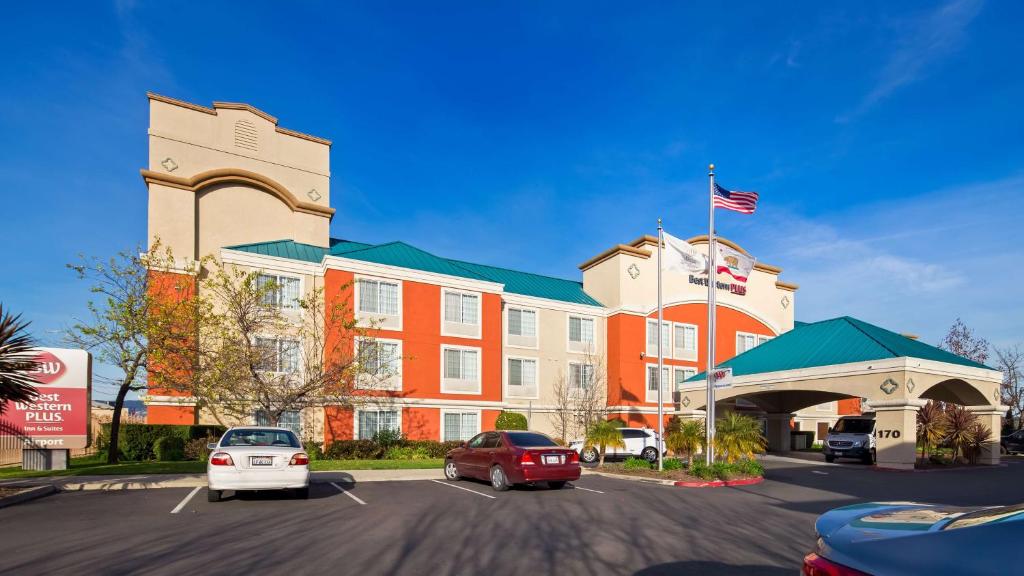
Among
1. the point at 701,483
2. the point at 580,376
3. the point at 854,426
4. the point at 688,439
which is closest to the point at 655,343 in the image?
the point at 580,376

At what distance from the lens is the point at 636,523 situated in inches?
424

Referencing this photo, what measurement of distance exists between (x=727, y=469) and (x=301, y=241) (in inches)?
995

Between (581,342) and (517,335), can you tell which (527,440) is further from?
(581,342)

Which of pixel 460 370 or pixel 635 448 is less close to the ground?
pixel 460 370

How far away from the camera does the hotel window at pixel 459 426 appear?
32.1 m

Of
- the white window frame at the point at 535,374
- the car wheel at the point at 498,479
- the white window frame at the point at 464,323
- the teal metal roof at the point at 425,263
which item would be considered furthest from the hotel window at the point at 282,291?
the car wheel at the point at 498,479

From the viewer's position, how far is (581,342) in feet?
128

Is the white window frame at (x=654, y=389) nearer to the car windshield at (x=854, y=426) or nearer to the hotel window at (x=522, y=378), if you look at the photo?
the hotel window at (x=522, y=378)

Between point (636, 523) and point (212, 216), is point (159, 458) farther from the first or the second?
point (636, 523)

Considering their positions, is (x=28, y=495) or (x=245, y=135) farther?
(x=245, y=135)

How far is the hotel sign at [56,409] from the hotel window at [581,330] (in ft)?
85.5

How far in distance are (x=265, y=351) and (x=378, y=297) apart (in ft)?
23.1

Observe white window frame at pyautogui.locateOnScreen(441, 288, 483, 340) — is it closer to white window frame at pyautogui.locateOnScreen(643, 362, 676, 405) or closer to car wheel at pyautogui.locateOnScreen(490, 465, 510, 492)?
white window frame at pyautogui.locateOnScreen(643, 362, 676, 405)

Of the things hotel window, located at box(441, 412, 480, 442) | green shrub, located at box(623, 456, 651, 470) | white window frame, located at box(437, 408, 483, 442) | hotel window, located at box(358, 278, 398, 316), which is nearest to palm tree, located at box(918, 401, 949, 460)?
green shrub, located at box(623, 456, 651, 470)
